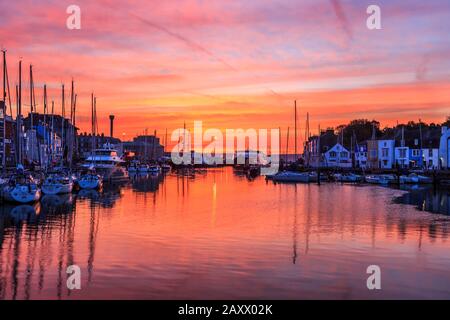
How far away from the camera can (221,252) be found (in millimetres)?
31531

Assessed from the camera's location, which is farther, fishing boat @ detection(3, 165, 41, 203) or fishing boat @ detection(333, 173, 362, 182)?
fishing boat @ detection(333, 173, 362, 182)

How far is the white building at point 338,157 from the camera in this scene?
601 feet

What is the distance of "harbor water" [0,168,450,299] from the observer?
22969mm

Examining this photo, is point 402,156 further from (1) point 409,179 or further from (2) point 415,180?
(2) point 415,180

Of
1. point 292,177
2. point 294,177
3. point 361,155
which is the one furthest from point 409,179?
point 361,155

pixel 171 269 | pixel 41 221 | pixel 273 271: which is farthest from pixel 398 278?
pixel 41 221

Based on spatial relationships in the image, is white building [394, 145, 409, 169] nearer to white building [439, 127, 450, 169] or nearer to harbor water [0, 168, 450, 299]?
white building [439, 127, 450, 169]

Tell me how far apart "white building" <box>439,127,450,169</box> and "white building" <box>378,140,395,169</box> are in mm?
18064

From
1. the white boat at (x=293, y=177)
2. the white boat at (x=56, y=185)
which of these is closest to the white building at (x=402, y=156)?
the white boat at (x=293, y=177)

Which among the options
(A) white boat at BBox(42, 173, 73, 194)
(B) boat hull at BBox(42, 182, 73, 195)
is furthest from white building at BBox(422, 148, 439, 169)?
(B) boat hull at BBox(42, 182, 73, 195)

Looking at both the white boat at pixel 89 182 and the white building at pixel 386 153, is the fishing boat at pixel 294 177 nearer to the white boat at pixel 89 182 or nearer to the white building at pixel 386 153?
the white building at pixel 386 153

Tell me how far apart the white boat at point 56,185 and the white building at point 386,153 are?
103 meters
